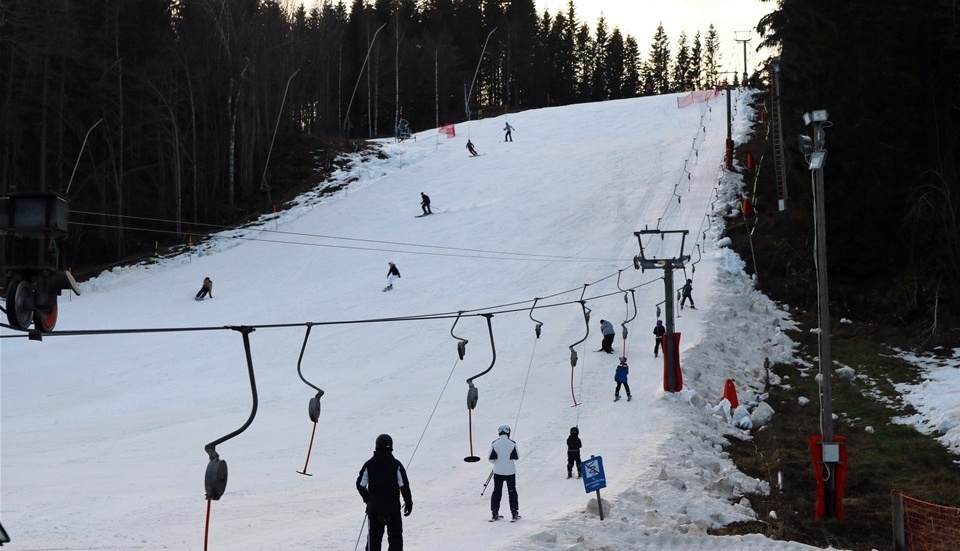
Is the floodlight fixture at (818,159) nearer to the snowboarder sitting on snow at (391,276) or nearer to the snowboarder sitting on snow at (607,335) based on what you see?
the snowboarder sitting on snow at (607,335)

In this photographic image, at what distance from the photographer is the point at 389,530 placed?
34.1 ft

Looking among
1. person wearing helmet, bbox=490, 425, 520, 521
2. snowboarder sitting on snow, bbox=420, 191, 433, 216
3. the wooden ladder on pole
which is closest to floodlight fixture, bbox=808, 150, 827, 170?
person wearing helmet, bbox=490, 425, 520, 521

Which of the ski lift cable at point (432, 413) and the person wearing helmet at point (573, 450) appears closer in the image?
the person wearing helmet at point (573, 450)

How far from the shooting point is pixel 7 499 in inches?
566

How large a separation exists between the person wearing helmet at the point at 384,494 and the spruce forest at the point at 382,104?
2147cm

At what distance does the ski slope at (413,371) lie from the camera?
536 inches

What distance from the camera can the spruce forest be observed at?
95.1 ft

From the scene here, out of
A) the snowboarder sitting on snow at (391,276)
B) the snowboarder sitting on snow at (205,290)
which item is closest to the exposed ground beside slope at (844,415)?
the snowboarder sitting on snow at (391,276)

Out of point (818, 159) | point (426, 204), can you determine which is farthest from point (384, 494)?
point (426, 204)

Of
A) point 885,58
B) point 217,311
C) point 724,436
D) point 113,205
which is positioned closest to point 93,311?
point 217,311

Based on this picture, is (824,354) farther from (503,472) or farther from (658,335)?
(658,335)

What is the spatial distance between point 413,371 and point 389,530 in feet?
48.0

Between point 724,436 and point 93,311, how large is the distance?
80.5ft

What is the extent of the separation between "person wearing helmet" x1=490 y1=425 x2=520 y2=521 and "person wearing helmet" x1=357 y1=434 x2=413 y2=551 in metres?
2.90
